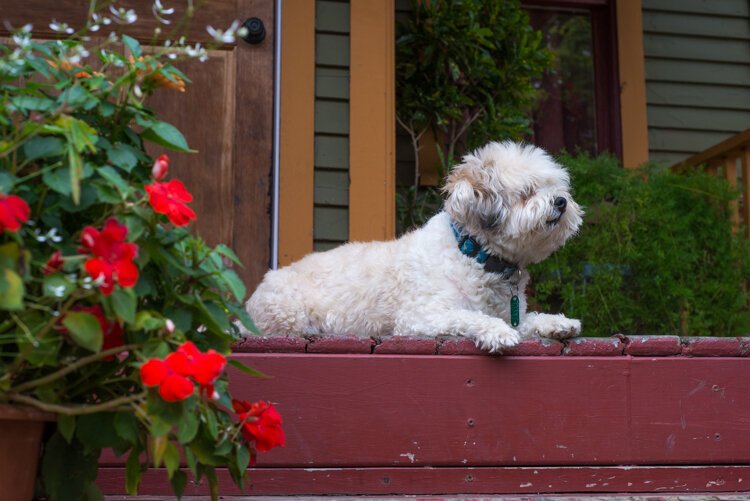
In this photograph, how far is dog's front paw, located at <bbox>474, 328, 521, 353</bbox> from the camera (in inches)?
101

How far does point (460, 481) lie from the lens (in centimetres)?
248

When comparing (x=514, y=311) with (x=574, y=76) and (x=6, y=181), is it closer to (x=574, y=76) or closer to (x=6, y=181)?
(x=6, y=181)

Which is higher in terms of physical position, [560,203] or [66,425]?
[560,203]

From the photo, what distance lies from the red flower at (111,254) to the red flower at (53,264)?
0.18ft

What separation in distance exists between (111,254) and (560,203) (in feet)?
6.56

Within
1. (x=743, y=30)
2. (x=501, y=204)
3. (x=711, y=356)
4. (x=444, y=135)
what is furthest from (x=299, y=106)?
(x=743, y=30)

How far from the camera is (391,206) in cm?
448

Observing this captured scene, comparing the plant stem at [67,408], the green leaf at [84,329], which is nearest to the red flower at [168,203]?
the green leaf at [84,329]

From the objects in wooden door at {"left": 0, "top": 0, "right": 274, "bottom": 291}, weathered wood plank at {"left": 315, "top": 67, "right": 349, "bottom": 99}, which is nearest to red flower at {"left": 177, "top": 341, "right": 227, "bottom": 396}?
wooden door at {"left": 0, "top": 0, "right": 274, "bottom": 291}

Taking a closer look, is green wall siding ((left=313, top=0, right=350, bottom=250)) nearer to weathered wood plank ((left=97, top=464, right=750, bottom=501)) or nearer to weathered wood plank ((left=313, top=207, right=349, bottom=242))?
weathered wood plank ((left=313, top=207, right=349, bottom=242))

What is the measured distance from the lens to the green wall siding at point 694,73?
636 centimetres

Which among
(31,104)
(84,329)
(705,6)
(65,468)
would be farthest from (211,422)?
(705,6)

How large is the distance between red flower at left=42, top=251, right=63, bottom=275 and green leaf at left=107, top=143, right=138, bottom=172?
242mm

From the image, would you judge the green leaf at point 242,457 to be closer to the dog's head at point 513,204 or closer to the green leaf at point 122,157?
the green leaf at point 122,157
